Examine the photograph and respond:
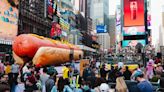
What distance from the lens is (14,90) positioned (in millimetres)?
8141

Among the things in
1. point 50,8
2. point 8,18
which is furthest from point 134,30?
point 50,8


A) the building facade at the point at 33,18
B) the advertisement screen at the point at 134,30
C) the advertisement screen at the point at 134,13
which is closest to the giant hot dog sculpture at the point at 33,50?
the advertisement screen at the point at 134,13

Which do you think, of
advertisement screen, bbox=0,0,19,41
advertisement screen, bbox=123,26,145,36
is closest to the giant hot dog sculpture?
advertisement screen, bbox=0,0,19,41

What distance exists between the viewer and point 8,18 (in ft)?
157

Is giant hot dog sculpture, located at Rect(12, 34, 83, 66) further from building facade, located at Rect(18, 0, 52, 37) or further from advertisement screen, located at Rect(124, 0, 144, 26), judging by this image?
building facade, located at Rect(18, 0, 52, 37)

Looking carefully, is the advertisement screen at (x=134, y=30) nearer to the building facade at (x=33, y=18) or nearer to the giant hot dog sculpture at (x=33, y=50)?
the building facade at (x=33, y=18)

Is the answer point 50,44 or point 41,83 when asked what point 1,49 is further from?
point 41,83

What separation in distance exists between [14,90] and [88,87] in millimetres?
1853

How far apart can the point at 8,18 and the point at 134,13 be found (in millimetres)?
A: 21488

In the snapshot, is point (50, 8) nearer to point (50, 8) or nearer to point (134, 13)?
point (50, 8)

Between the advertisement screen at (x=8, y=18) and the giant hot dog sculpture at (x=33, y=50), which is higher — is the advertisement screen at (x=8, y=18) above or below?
above

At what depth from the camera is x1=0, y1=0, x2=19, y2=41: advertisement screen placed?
46.2 meters

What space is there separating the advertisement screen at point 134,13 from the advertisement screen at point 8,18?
19.1 meters

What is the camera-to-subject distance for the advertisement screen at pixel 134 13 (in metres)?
57.0
